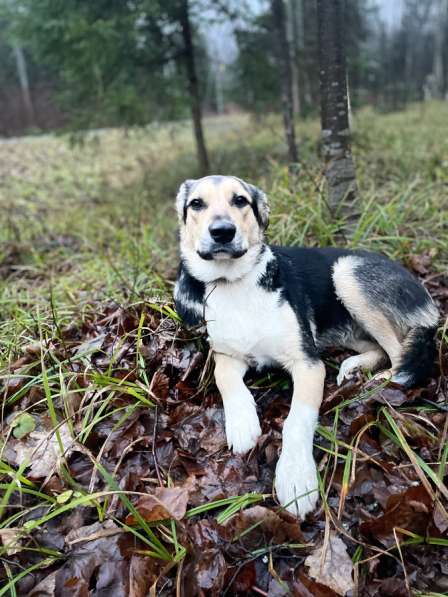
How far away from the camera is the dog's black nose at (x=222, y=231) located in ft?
7.34

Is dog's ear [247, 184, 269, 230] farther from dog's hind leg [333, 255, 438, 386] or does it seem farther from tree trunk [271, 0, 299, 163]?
tree trunk [271, 0, 299, 163]

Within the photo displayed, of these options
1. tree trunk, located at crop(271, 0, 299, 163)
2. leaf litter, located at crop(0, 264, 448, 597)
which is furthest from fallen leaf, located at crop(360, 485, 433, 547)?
tree trunk, located at crop(271, 0, 299, 163)

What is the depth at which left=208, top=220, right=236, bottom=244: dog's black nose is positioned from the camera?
224 centimetres

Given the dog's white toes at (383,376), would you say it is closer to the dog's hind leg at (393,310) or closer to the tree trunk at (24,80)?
the dog's hind leg at (393,310)

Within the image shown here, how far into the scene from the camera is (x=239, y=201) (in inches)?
99.3

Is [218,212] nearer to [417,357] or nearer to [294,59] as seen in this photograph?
[417,357]

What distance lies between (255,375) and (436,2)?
4942cm

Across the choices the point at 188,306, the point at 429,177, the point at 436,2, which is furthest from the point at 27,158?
the point at 436,2

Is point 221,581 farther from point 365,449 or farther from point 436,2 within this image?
point 436,2

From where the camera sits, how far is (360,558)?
5.59 feet

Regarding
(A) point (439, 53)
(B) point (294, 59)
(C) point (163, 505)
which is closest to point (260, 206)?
(C) point (163, 505)

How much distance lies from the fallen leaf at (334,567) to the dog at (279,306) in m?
0.47

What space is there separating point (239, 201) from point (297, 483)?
1533 mm

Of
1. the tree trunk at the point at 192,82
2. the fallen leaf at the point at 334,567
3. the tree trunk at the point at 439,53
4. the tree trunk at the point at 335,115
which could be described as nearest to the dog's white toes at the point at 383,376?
the fallen leaf at the point at 334,567
